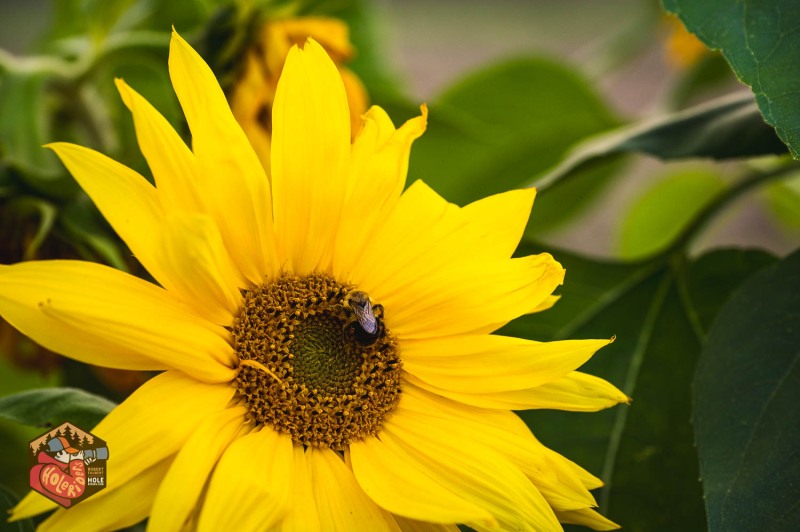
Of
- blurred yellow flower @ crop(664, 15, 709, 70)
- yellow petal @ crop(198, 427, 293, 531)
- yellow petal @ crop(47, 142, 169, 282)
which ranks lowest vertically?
yellow petal @ crop(198, 427, 293, 531)

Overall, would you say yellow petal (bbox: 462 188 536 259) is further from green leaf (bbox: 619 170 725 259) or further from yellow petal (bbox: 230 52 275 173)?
green leaf (bbox: 619 170 725 259)

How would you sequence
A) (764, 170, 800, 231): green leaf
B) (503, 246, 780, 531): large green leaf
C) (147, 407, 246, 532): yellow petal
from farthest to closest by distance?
(764, 170, 800, 231): green leaf
(503, 246, 780, 531): large green leaf
(147, 407, 246, 532): yellow petal

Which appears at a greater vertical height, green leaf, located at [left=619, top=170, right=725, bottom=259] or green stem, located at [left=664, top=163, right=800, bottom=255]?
green leaf, located at [left=619, top=170, right=725, bottom=259]

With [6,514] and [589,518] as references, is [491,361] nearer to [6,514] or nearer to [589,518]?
[589,518]

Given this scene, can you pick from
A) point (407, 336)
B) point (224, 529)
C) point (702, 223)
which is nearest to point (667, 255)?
point (702, 223)

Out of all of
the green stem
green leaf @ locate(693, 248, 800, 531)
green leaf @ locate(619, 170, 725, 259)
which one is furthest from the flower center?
green leaf @ locate(619, 170, 725, 259)
